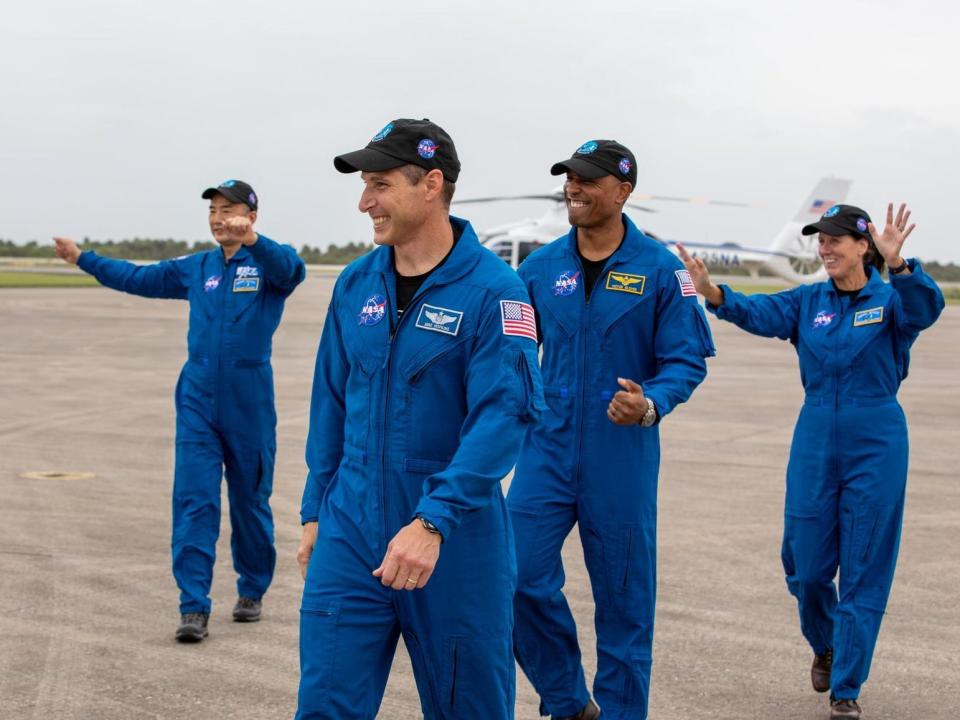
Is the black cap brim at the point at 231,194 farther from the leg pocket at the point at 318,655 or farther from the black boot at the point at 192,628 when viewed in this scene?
the leg pocket at the point at 318,655

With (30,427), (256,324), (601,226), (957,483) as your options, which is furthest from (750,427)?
(601,226)

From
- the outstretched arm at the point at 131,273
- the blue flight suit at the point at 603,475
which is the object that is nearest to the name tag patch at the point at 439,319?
the blue flight suit at the point at 603,475

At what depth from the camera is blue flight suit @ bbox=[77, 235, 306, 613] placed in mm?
6543

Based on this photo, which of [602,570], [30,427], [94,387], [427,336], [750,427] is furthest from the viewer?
[94,387]

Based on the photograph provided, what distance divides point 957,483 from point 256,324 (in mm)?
6699

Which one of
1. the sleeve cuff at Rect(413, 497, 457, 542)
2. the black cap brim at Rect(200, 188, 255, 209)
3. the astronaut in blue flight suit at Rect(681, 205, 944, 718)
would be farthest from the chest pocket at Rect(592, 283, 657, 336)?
the black cap brim at Rect(200, 188, 255, 209)

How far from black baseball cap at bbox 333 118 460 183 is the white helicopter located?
22819 millimetres

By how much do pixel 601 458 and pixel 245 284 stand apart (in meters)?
2.45

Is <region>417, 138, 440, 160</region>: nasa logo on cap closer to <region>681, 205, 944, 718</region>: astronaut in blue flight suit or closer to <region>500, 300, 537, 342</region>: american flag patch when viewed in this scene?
<region>500, 300, 537, 342</region>: american flag patch


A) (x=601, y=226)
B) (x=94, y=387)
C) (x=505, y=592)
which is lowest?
(x=94, y=387)

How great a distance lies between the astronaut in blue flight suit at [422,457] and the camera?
338 cm

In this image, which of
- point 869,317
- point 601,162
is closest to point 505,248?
point 869,317

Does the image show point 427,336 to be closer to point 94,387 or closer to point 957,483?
point 957,483

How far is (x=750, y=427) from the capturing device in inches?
576
